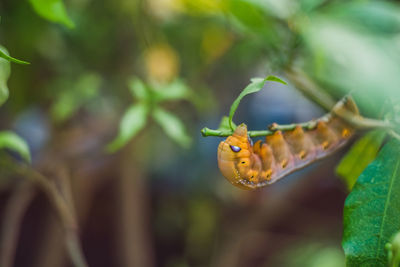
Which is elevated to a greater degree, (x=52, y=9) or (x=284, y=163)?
(x=52, y=9)

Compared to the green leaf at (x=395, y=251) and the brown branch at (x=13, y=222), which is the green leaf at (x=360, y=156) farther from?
the brown branch at (x=13, y=222)

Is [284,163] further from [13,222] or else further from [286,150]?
[13,222]

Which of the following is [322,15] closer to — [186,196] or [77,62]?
[77,62]

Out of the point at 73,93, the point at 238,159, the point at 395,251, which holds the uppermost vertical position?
the point at 73,93

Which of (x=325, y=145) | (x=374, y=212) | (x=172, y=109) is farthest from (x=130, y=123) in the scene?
(x=172, y=109)

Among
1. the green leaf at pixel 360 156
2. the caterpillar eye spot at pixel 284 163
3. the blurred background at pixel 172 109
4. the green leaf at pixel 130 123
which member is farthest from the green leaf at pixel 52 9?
the green leaf at pixel 360 156

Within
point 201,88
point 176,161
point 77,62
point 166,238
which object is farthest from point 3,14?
point 166,238
